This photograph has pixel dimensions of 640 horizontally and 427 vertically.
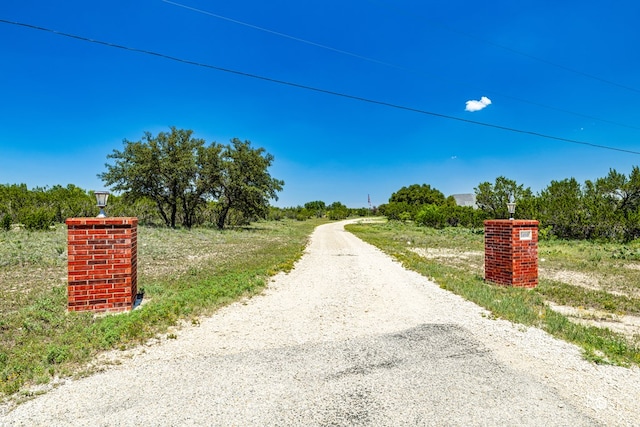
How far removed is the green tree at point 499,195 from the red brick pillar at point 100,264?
3204 cm

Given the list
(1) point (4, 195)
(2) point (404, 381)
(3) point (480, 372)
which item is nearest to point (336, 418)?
(2) point (404, 381)

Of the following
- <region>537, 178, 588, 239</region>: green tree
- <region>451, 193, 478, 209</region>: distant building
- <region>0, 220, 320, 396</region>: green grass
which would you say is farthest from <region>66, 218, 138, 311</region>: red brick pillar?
<region>451, 193, 478, 209</region>: distant building

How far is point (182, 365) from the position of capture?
3723mm

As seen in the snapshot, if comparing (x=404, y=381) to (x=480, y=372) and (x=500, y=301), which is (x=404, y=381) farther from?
(x=500, y=301)

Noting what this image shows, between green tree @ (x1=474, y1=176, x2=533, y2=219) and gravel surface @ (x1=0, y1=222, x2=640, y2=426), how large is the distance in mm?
30457

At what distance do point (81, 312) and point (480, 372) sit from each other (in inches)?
227

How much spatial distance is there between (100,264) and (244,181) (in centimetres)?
2685

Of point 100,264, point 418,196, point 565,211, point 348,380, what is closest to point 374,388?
point 348,380

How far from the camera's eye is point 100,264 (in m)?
5.67

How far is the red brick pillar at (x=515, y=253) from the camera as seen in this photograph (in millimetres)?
8148

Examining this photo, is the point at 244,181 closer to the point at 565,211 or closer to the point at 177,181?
the point at 177,181

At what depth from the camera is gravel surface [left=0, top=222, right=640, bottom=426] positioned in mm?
2740

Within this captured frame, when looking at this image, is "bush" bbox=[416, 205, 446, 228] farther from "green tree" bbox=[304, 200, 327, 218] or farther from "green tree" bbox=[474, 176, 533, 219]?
"green tree" bbox=[304, 200, 327, 218]

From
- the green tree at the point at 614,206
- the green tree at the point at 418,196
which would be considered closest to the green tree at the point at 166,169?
the green tree at the point at 614,206
